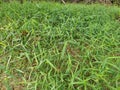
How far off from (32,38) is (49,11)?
103cm

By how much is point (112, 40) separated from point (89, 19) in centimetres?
79

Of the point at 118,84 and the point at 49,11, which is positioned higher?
the point at 49,11

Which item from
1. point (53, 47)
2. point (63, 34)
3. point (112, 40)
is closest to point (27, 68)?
point (53, 47)

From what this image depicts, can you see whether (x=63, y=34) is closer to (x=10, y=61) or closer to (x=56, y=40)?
(x=56, y=40)

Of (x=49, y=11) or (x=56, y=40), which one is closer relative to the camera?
(x=56, y=40)

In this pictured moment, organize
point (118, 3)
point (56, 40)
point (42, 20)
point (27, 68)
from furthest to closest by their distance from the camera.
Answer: point (118, 3)
point (42, 20)
point (56, 40)
point (27, 68)

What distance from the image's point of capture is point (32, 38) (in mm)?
2166

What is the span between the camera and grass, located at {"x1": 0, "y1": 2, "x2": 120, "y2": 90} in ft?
5.16

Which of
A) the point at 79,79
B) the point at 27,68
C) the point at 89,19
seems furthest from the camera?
the point at 89,19

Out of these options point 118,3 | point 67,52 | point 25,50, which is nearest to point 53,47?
point 67,52

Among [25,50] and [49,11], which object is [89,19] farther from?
[25,50]

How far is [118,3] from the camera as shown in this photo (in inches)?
217

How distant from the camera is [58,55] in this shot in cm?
184

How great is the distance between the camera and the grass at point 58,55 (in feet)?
5.16
